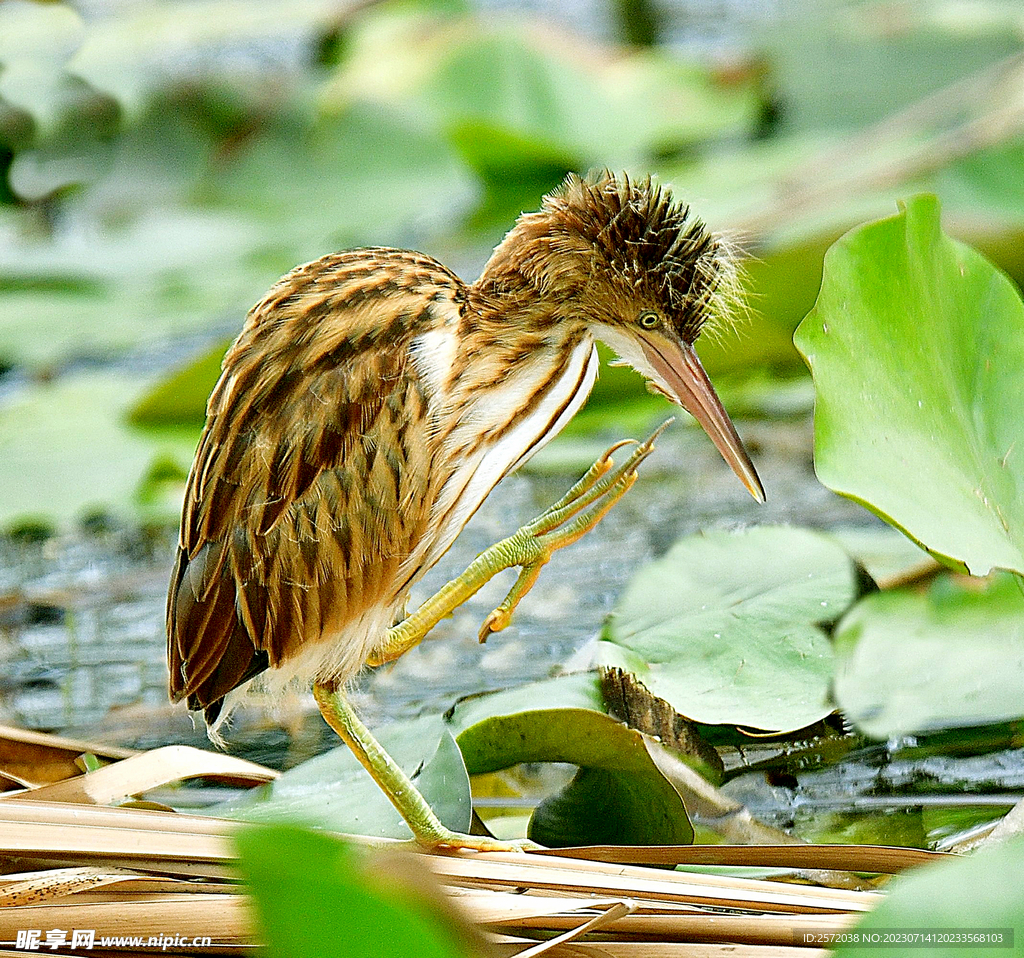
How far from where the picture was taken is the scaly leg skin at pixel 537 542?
198 cm

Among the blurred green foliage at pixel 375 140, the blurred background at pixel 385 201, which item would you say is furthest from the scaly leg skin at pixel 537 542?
the blurred green foliage at pixel 375 140

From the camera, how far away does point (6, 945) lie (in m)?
1.49

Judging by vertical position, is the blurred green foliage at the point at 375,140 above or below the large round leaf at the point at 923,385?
above

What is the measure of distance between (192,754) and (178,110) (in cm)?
326

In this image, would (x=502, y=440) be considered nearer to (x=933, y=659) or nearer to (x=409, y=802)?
(x=409, y=802)

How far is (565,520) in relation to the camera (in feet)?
6.64

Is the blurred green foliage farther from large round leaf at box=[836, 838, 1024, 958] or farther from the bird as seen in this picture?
large round leaf at box=[836, 838, 1024, 958]

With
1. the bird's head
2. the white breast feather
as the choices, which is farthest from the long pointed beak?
the white breast feather

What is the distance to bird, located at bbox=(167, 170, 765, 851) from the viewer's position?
1.75 meters

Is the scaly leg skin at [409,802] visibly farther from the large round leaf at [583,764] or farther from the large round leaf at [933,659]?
the large round leaf at [933,659]

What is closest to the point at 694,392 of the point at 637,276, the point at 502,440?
the point at 637,276

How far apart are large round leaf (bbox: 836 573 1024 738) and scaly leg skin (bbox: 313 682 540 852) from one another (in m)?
0.58

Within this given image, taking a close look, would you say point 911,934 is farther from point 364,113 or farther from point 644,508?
point 364,113

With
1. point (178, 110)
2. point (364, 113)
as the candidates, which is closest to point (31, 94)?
point (178, 110)
